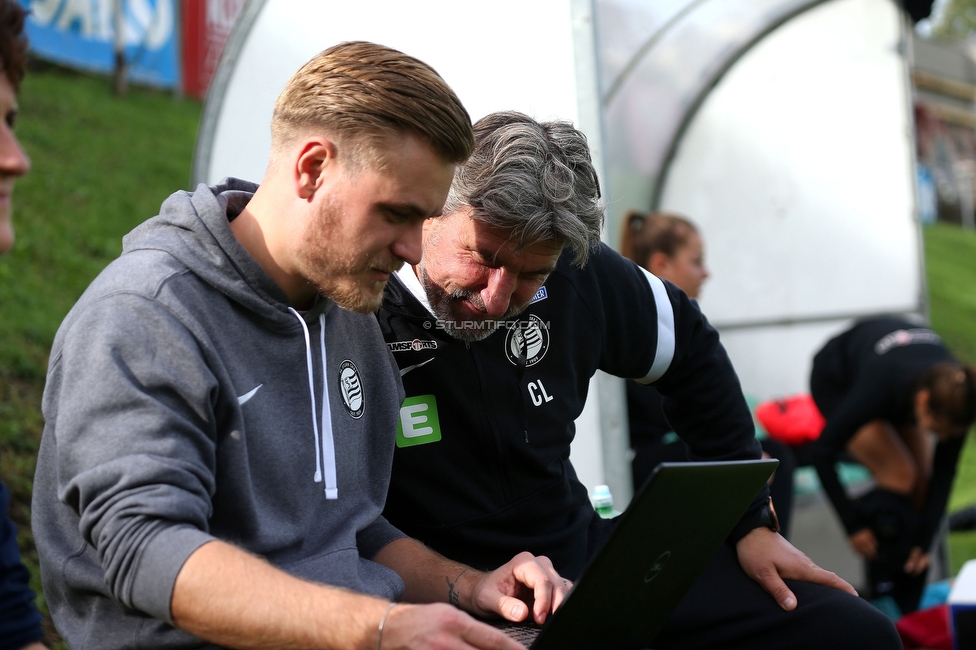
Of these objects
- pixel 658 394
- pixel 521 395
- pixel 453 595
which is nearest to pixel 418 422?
pixel 521 395

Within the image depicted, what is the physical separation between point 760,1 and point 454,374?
483 centimetres

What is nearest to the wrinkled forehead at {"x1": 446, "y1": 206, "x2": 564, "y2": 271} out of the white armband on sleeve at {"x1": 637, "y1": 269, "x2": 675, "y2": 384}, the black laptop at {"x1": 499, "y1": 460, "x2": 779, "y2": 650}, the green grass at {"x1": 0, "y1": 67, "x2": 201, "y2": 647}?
the white armband on sleeve at {"x1": 637, "y1": 269, "x2": 675, "y2": 384}

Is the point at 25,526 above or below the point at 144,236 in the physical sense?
below

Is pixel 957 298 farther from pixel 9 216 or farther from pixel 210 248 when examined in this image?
pixel 9 216

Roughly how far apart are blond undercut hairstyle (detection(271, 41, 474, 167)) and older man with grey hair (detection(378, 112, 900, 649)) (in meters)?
0.40

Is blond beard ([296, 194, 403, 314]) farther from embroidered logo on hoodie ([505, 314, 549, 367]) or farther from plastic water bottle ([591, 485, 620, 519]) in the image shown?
plastic water bottle ([591, 485, 620, 519])

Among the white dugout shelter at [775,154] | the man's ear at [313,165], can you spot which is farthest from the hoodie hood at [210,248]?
the white dugout shelter at [775,154]

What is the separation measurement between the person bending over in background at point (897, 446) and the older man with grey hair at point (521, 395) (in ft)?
8.72

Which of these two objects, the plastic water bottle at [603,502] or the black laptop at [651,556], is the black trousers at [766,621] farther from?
A: the plastic water bottle at [603,502]

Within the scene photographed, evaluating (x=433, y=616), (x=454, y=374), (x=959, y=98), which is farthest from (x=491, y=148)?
(x=959, y=98)

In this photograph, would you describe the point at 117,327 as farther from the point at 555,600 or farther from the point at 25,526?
the point at 25,526

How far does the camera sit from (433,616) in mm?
1420

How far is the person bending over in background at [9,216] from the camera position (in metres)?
1.44

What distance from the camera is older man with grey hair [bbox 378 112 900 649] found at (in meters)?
2.14
